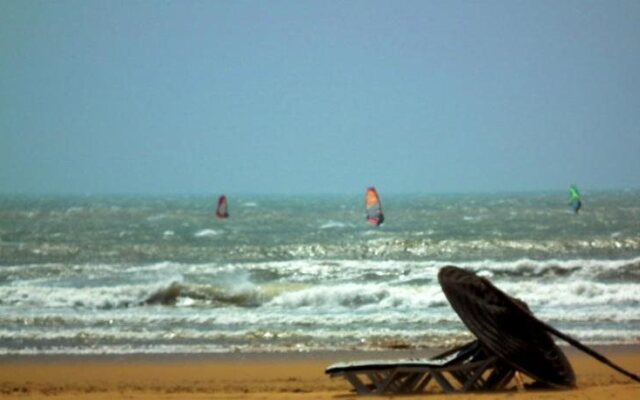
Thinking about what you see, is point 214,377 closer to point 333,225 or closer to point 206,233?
point 206,233

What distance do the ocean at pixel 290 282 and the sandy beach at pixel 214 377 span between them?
0.69 metres

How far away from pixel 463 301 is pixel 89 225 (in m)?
40.6

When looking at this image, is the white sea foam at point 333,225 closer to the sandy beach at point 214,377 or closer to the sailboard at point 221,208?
the sailboard at point 221,208

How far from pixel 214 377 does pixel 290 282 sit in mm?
12244

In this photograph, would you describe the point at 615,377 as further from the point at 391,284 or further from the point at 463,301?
the point at 391,284

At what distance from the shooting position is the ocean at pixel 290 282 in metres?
14.9

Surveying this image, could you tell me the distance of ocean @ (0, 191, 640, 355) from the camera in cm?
Result: 1491

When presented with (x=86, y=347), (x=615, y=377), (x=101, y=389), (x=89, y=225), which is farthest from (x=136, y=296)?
(x=89, y=225)

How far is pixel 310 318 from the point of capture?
55.6ft

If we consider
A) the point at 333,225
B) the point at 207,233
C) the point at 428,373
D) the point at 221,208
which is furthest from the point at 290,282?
the point at 333,225

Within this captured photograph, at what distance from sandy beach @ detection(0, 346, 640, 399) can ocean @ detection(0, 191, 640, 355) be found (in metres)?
0.69

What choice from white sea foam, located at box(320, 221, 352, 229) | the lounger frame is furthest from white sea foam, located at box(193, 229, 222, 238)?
the lounger frame

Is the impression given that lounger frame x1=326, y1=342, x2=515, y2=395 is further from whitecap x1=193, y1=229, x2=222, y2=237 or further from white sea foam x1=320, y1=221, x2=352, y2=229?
white sea foam x1=320, y1=221, x2=352, y2=229

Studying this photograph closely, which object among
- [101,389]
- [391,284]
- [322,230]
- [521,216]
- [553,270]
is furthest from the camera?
[521,216]
